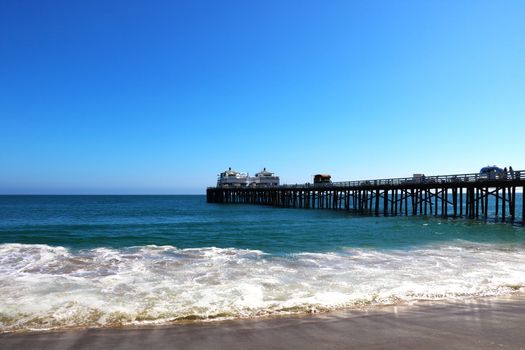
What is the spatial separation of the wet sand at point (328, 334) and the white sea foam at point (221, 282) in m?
0.66

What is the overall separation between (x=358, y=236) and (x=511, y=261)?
8.82m

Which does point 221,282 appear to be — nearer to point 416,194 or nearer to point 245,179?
point 416,194

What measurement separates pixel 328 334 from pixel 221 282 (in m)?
4.73

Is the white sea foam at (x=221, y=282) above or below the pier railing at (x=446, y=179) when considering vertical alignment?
below

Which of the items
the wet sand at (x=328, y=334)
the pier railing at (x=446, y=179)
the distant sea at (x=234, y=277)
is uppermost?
Result: the pier railing at (x=446, y=179)

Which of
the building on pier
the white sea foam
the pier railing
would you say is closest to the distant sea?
the white sea foam

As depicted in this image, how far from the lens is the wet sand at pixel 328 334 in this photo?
5598 mm

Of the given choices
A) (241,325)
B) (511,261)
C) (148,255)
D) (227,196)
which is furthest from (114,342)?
(227,196)

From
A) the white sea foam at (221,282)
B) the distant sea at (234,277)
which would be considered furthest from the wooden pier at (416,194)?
the white sea foam at (221,282)

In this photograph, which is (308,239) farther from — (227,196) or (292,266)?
(227,196)

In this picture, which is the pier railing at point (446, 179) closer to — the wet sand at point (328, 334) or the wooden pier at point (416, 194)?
the wooden pier at point (416, 194)

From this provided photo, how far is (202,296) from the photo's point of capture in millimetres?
8773

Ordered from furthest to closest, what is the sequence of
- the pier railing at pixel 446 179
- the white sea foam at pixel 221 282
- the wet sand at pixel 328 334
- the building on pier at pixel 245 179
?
the building on pier at pixel 245 179 → the pier railing at pixel 446 179 → the white sea foam at pixel 221 282 → the wet sand at pixel 328 334

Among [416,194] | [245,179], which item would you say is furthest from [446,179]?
[245,179]
